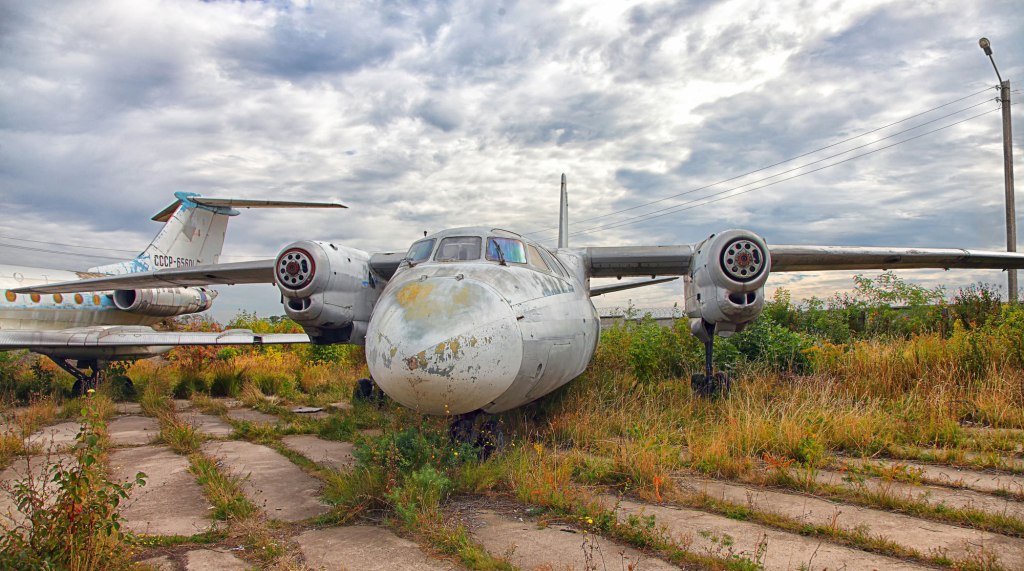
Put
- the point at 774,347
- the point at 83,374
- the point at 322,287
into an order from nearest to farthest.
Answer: the point at 322,287
the point at 774,347
the point at 83,374

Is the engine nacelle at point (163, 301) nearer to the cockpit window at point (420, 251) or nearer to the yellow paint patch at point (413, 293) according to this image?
the cockpit window at point (420, 251)

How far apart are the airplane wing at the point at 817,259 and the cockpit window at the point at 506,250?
3.59 meters

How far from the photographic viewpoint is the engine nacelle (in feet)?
50.2

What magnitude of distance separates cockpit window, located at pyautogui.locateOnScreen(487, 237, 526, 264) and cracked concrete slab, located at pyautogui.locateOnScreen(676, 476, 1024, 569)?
101 inches

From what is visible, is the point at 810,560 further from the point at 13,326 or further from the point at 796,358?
the point at 13,326

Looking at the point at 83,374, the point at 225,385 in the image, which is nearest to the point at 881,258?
the point at 225,385

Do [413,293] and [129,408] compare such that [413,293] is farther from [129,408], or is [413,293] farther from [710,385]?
[129,408]

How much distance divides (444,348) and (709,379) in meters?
6.35

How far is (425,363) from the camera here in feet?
13.1

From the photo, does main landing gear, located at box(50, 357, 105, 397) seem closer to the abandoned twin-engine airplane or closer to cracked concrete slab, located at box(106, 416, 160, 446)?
the abandoned twin-engine airplane

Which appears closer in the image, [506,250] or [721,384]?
[506,250]

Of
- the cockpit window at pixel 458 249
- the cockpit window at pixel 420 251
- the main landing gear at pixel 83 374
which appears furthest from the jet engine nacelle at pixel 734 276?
the main landing gear at pixel 83 374

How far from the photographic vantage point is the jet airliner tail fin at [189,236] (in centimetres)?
1600

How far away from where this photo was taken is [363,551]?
11.6ft
